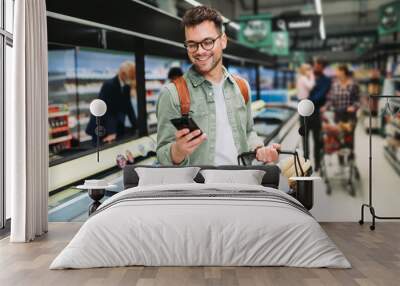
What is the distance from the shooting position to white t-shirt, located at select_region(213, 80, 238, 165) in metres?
6.53

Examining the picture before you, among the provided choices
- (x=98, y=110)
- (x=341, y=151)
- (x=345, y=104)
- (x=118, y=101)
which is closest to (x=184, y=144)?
(x=118, y=101)

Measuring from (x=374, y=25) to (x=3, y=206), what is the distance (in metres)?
4.84

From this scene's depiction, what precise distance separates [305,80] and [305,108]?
1.41 ft

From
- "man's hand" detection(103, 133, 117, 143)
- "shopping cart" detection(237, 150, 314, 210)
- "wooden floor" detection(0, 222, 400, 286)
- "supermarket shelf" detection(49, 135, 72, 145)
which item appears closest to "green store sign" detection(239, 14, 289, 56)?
"shopping cart" detection(237, 150, 314, 210)

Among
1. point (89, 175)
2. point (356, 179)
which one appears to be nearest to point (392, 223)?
point (356, 179)

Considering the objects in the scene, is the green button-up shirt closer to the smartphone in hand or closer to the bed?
the smartphone in hand

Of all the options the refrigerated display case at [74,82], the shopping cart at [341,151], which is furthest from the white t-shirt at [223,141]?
the refrigerated display case at [74,82]

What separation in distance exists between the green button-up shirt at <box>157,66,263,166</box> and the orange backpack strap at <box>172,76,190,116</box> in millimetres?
38

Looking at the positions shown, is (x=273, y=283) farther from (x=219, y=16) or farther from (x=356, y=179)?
(x=219, y=16)

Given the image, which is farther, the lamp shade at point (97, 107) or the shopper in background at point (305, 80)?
the shopper in background at point (305, 80)

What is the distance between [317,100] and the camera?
6.75 metres

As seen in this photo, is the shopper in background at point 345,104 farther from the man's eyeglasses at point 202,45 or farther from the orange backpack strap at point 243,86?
the man's eyeglasses at point 202,45

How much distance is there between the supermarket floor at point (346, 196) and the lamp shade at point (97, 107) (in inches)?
30.2

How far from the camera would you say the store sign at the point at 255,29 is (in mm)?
6855
